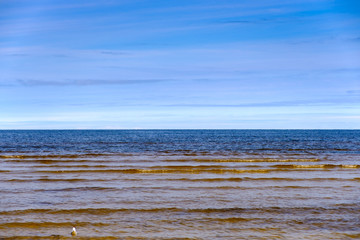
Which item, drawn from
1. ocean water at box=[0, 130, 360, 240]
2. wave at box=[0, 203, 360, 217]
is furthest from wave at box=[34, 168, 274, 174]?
wave at box=[0, 203, 360, 217]

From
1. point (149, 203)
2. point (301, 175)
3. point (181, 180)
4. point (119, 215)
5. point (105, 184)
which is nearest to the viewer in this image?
point (119, 215)

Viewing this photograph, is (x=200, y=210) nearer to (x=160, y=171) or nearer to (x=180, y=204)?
(x=180, y=204)

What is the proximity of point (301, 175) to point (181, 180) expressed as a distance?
6817 mm

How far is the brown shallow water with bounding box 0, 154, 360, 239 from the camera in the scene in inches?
374

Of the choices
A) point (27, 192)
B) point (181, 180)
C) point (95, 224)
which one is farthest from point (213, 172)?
point (95, 224)

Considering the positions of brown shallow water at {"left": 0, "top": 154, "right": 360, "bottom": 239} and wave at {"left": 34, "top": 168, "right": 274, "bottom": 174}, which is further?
wave at {"left": 34, "top": 168, "right": 274, "bottom": 174}

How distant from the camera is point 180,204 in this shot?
41.4 feet

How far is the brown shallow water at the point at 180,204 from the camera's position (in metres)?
9.51

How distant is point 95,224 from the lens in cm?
1008

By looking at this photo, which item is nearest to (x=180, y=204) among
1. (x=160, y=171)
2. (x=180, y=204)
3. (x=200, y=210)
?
(x=180, y=204)

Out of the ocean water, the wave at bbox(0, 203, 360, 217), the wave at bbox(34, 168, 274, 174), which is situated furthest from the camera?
the wave at bbox(34, 168, 274, 174)

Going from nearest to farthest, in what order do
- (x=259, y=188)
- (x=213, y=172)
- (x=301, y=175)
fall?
(x=259, y=188), (x=301, y=175), (x=213, y=172)

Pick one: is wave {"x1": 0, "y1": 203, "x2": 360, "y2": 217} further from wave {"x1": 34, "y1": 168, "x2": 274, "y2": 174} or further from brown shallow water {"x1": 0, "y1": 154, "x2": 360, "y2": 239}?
wave {"x1": 34, "y1": 168, "x2": 274, "y2": 174}

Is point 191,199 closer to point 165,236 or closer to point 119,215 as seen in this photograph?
point 119,215
